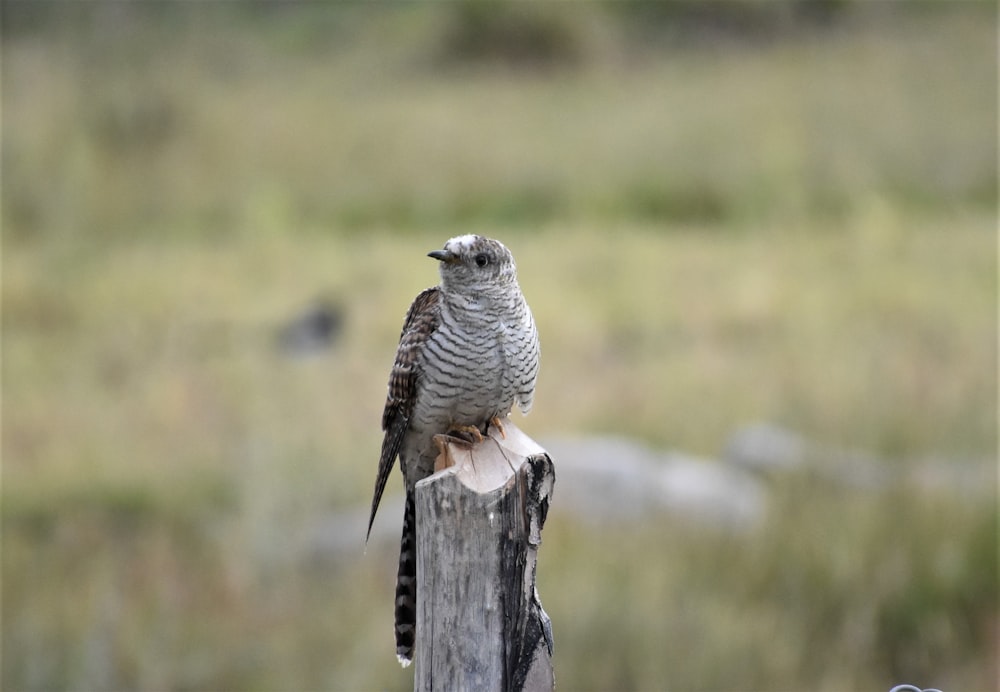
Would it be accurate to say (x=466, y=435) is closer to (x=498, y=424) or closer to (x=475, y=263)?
(x=498, y=424)

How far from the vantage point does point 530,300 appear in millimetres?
9016

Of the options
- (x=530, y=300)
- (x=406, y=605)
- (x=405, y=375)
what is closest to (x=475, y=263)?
(x=405, y=375)

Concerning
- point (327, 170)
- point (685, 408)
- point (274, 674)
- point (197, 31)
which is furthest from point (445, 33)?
point (274, 674)

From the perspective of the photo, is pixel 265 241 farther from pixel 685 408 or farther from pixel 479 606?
pixel 479 606

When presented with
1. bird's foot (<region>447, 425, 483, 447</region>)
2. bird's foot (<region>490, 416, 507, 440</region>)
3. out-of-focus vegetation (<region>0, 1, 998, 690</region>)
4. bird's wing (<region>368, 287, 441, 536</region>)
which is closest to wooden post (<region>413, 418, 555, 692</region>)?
bird's foot (<region>447, 425, 483, 447</region>)

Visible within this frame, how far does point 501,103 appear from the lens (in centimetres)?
1602

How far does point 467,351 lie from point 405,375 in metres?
0.18

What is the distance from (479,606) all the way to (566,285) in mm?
7654

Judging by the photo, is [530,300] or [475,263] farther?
[530,300]

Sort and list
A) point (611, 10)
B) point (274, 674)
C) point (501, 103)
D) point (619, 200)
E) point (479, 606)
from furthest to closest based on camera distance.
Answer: point (611, 10), point (501, 103), point (619, 200), point (274, 674), point (479, 606)

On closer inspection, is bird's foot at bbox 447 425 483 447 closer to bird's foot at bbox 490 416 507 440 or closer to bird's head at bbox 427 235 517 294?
bird's foot at bbox 490 416 507 440

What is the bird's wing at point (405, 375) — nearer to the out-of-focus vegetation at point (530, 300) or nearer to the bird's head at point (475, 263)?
the bird's head at point (475, 263)

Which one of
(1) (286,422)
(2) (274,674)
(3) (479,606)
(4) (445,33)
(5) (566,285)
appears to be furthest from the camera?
(4) (445,33)

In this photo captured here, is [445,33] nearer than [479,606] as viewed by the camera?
No
